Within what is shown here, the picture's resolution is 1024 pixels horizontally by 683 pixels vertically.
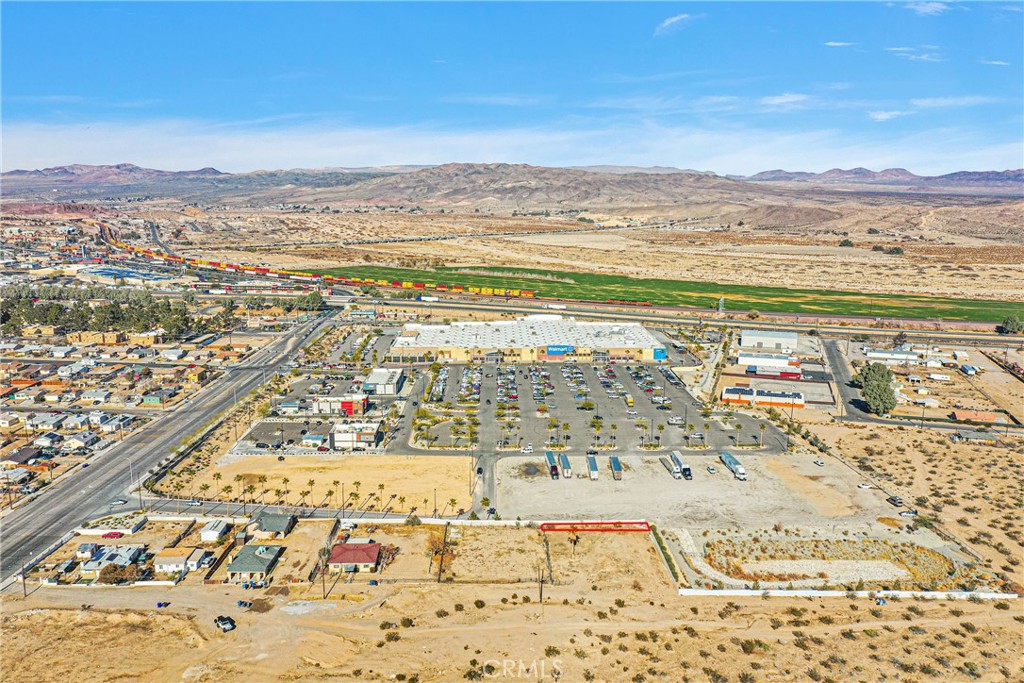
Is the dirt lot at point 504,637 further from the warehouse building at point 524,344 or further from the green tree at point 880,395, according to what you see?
the warehouse building at point 524,344

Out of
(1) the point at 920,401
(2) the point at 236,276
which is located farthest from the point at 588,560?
(2) the point at 236,276

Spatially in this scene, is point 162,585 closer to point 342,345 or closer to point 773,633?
point 773,633

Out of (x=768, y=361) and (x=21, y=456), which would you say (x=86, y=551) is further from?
(x=768, y=361)

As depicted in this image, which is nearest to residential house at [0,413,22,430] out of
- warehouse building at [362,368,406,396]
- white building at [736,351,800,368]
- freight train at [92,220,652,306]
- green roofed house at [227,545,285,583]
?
warehouse building at [362,368,406,396]

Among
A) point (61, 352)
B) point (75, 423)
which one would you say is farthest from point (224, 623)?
point (61, 352)
